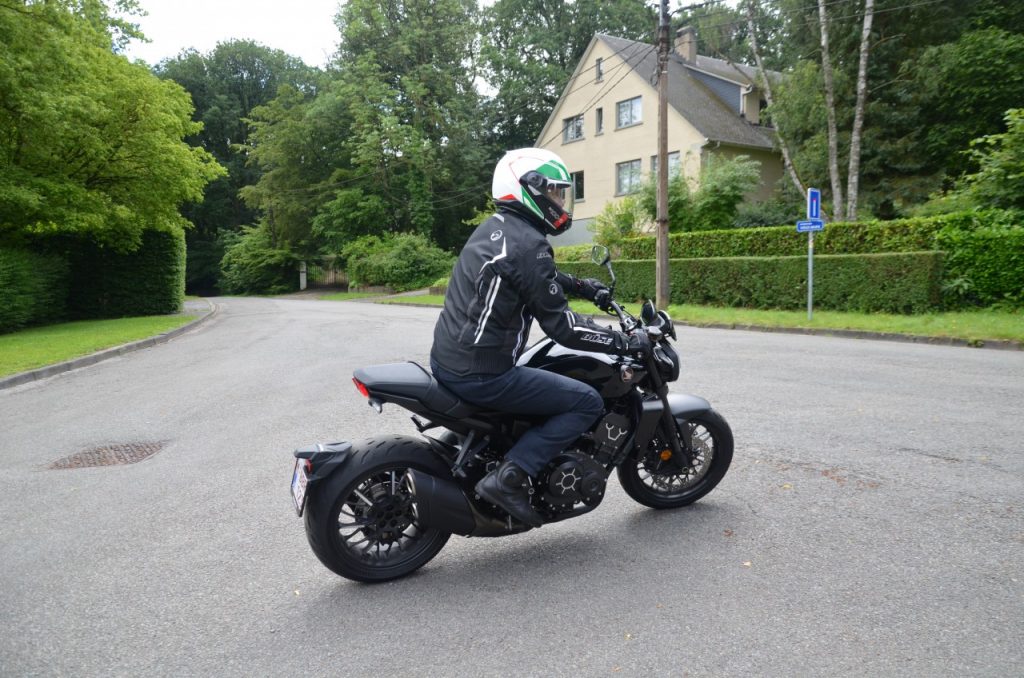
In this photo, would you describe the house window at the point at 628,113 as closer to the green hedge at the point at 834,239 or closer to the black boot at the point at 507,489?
the green hedge at the point at 834,239

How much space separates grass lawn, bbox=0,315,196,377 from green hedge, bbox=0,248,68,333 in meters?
0.50

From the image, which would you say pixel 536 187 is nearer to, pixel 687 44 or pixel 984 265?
pixel 984 265

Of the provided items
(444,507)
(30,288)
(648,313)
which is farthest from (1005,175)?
(30,288)

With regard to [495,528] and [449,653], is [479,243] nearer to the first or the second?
[495,528]

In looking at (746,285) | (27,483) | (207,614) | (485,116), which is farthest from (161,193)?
(485,116)

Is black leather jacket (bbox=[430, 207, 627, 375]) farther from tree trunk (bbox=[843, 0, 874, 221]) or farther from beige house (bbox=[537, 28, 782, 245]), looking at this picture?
beige house (bbox=[537, 28, 782, 245])

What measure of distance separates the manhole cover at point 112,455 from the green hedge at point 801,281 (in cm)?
1554

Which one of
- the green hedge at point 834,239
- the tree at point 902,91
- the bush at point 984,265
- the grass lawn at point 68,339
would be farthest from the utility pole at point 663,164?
the grass lawn at point 68,339

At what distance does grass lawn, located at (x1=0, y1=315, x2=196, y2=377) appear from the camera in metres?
12.7

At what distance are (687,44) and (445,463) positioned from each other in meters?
43.1

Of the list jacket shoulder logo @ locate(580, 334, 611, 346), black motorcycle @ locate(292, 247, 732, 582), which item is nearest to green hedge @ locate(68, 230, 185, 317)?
black motorcycle @ locate(292, 247, 732, 582)

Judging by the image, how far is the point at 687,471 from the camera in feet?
14.5

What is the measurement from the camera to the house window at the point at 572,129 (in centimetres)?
4103

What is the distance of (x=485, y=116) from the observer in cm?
5091
